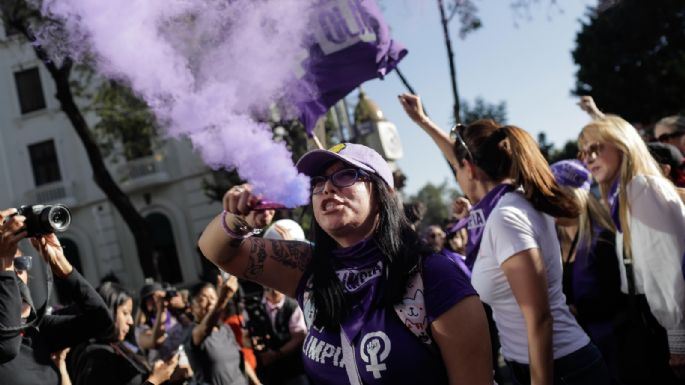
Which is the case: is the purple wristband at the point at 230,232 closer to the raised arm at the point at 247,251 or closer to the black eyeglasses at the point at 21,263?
the raised arm at the point at 247,251

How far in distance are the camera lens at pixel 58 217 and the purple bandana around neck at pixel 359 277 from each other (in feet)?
4.44

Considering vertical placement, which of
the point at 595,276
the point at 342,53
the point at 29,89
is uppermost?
the point at 29,89

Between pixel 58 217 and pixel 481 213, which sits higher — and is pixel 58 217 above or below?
above

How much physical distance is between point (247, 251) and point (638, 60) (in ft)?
90.5

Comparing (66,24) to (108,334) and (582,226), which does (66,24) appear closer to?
(108,334)

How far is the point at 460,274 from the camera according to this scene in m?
2.03

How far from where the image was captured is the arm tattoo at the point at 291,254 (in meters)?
2.34

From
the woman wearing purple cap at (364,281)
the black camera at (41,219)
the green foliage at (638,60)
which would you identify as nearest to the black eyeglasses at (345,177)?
the woman wearing purple cap at (364,281)

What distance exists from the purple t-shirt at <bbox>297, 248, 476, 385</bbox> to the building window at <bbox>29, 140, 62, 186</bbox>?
23.8 metres

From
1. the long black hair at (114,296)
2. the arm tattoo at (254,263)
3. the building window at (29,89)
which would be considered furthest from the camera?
the building window at (29,89)

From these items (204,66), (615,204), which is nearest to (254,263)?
(204,66)

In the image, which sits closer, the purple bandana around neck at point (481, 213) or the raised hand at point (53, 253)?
the purple bandana around neck at point (481, 213)

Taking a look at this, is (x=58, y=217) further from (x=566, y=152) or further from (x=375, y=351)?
(x=566, y=152)

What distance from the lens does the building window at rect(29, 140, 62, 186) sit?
23.2 metres
